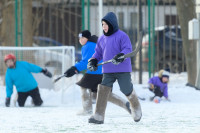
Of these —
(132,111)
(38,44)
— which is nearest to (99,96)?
Result: (132,111)

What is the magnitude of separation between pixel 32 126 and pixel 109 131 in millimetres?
1244

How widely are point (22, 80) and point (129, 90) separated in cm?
423

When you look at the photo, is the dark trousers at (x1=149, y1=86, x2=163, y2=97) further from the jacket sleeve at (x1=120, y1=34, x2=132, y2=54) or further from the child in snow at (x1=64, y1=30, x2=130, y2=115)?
the jacket sleeve at (x1=120, y1=34, x2=132, y2=54)

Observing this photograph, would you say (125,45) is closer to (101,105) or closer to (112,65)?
(112,65)

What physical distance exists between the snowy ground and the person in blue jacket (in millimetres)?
378

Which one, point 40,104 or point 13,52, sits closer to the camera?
point 40,104

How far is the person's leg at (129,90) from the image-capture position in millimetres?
→ 8992

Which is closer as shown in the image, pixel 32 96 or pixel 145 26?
pixel 32 96

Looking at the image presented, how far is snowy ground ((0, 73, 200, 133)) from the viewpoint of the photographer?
8.40m

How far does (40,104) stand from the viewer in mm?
13000

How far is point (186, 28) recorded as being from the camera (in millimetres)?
15703

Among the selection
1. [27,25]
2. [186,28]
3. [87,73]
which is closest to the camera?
[87,73]

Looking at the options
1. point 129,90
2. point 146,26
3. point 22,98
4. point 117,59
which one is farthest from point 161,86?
point 117,59

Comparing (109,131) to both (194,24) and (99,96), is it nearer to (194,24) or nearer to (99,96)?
(99,96)
